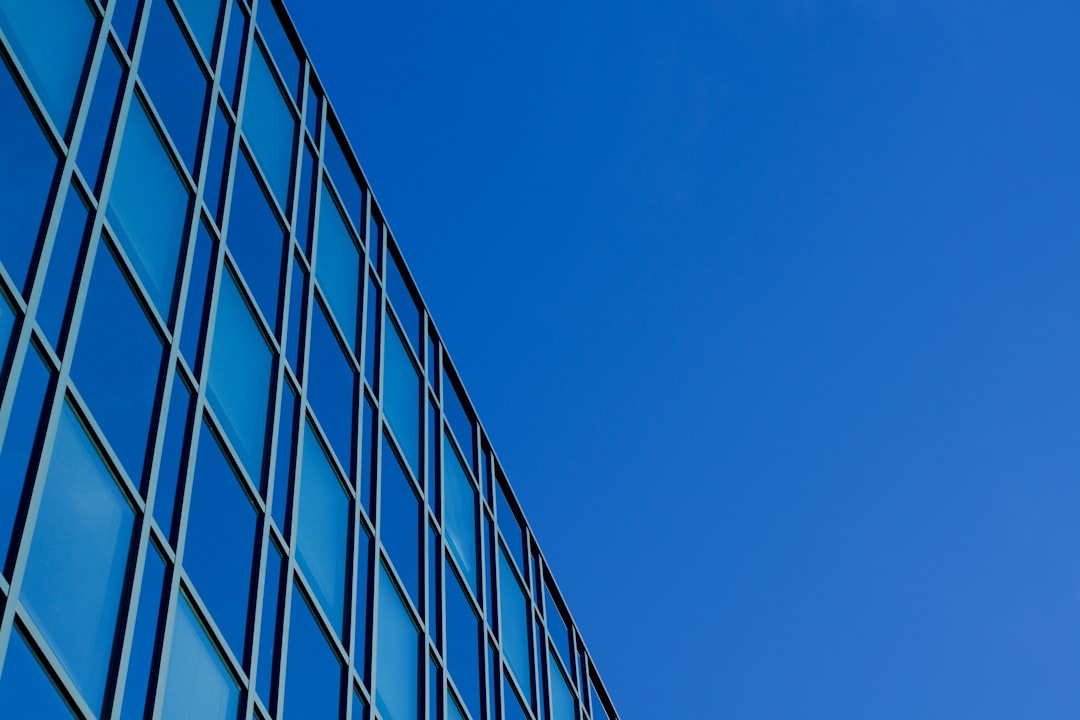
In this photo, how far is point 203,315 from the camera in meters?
14.7

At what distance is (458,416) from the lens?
2508 cm

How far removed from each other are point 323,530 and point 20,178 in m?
6.45

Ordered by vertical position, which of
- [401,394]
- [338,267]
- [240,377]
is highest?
[338,267]

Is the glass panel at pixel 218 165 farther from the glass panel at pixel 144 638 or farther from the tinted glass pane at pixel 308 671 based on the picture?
the glass panel at pixel 144 638

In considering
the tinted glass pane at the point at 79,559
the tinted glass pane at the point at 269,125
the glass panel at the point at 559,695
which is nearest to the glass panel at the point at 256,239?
the tinted glass pane at the point at 269,125

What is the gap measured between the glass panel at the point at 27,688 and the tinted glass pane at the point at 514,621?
45.1 feet

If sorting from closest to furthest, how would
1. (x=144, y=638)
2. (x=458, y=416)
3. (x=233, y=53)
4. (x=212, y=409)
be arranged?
1. (x=144, y=638)
2. (x=212, y=409)
3. (x=233, y=53)
4. (x=458, y=416)

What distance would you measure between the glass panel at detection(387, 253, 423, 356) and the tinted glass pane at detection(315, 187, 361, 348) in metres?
1.58

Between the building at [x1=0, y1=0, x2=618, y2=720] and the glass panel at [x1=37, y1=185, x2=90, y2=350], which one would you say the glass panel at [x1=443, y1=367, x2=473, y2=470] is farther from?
the glass panel at [x1=37, y1=185, x2=90, y2=350]

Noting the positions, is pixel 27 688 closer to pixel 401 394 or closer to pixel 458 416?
pixel 401 394

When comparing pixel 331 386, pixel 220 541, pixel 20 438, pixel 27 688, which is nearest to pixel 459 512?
pixel 331 386

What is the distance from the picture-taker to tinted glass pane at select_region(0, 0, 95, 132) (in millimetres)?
12288

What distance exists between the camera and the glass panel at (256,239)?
16484 millimetres

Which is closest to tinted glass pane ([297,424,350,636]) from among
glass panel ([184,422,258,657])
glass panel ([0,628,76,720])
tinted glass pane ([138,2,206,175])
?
A: glass panel ([184,422,258,657])
